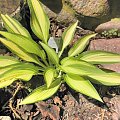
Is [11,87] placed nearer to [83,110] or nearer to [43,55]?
[43,55]

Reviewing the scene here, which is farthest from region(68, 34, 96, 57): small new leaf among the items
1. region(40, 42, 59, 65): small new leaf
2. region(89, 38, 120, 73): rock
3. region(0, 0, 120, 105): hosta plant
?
region(89, 38, 120, 73): rock

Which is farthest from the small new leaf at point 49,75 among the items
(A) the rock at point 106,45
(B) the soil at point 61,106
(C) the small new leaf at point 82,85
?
(A) the rock at point 106,45

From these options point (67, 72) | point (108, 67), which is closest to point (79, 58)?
point (67, 72)

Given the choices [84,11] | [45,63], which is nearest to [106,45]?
[84,11]

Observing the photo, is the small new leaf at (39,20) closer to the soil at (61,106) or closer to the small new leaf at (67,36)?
the small new leaf at (67,36)

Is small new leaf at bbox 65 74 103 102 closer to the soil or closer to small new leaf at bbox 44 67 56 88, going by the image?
small new leaf at bbox 44 67 56 88

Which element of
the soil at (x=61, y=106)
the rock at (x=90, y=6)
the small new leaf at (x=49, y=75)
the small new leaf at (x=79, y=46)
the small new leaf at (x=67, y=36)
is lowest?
the soil at (x=61, y=106)

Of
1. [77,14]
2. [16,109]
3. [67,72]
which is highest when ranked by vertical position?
[77,14]
